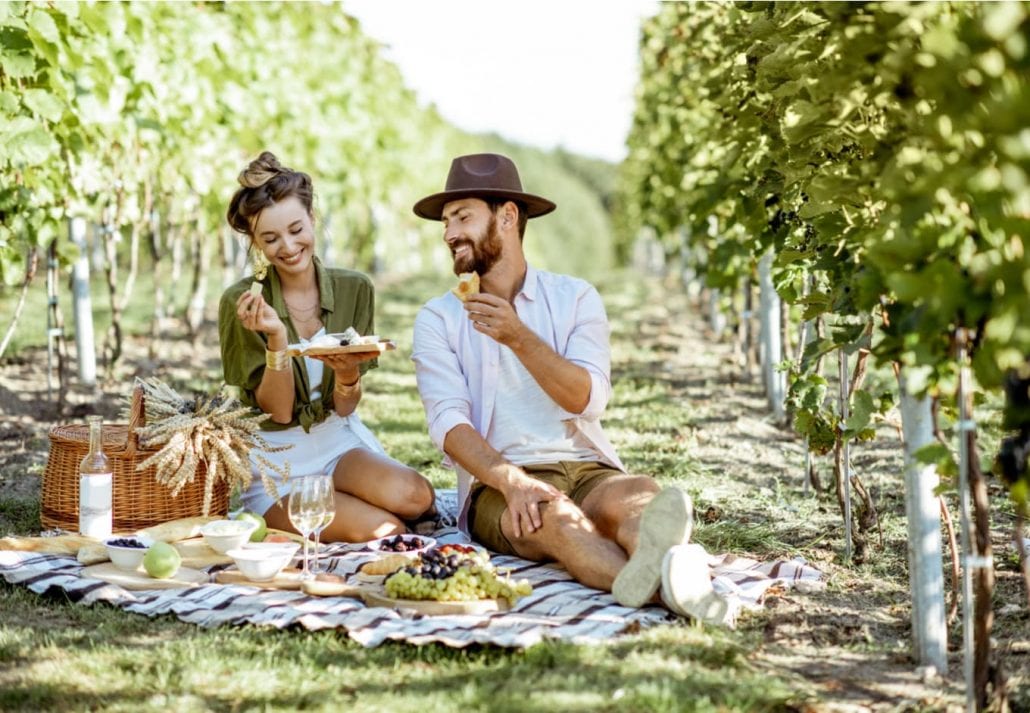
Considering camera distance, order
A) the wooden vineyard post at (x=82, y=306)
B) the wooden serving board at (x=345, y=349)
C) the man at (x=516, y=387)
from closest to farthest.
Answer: the man at (x=516, y=387) < the wooden serving board at (x=345, y=349) < the wooden vineyard post at (x=82, y=306)

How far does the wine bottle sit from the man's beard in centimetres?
141

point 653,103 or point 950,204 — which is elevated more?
point 653,103

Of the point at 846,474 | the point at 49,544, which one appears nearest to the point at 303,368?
the point at 49,544

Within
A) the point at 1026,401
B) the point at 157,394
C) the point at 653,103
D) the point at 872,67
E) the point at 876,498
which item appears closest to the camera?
the point at 1026,401

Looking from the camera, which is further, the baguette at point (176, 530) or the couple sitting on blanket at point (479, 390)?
the baguette at point (176, 530)

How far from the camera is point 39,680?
281cm

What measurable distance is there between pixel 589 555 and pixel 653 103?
938 cm

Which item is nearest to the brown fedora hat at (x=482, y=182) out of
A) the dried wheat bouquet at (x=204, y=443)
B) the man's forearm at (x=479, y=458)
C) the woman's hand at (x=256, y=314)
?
the woman's hand at (x=256, y=314)

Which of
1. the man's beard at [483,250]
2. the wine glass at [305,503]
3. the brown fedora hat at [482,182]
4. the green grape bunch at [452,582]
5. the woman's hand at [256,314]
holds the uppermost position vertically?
the brown fedora hat at [482,182]

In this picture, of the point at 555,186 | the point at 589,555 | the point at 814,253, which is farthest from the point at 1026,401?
the point at 555,186

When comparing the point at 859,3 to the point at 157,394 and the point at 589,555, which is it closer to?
the point at 589,555

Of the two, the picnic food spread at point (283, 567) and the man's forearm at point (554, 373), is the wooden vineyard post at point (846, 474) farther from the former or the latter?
the picnic food spread at point (283, 567)

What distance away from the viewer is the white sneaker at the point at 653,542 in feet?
10.5

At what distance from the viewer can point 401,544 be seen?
395 centimetres
